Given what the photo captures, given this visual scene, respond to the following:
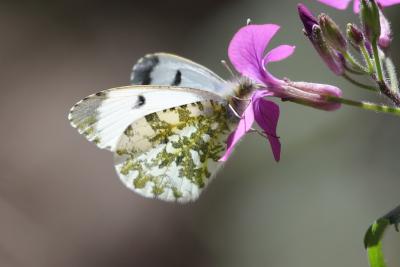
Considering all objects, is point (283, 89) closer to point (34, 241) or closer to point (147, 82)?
point (147, 82)

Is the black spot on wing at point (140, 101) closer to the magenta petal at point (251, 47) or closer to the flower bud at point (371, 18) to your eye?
the magenta petal at point (251, 47)

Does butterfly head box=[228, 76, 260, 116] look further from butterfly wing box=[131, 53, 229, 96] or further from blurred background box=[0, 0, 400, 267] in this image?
blurred background box=[0, 0, 400, 267]

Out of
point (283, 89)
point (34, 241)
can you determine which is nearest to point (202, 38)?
point (34, 241)

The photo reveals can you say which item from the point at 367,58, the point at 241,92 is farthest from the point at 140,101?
the point at 367,58

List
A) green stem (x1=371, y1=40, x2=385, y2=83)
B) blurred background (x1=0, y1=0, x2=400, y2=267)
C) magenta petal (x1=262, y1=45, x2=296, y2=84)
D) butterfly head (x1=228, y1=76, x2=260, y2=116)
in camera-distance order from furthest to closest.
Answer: blurred background (x1=0, y1=0, x2=400, y2=267) → butterfly head (x1=228, y1=76, x2=260, y2=116) → magenta petal (x1=262, y1=45, x2=296, y2=84) → green stem (x1=371, y1=40, x2=385, y2=83)

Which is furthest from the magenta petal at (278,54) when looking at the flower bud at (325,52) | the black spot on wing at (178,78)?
the black spot on wing at (178,78)

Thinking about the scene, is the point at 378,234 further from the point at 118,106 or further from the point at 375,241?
the point at 118,106

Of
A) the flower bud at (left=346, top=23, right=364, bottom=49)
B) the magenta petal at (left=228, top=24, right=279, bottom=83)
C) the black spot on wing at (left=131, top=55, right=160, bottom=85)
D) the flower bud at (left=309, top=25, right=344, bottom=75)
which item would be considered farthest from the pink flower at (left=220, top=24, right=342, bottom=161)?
the black spot on wing at (left=131, top=55, right=160, bottom=85)
